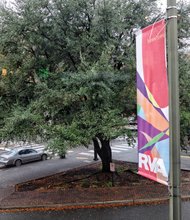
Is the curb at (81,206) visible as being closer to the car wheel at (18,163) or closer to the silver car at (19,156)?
the silver car at (19,156)

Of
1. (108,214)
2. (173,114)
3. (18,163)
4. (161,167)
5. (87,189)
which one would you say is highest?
(173,114)

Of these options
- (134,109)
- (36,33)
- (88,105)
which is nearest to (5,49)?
(36,33)

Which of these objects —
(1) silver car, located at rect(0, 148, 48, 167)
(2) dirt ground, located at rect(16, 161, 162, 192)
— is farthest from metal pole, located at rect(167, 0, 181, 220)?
(1) silver car, located at rect(0, 148, 48, 167)

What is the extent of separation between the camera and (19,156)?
1973 cm

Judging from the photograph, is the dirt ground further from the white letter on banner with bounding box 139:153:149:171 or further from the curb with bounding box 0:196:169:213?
the white letter on banner with bounding box 139:153:149:171

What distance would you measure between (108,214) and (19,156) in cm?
1184

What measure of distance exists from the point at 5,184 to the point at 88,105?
7950 millimetres

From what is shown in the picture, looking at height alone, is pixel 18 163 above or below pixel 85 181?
above

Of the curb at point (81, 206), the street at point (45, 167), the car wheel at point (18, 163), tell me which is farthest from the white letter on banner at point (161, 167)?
the car wheel at point (18, 163)

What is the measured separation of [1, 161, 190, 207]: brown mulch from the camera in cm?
1090

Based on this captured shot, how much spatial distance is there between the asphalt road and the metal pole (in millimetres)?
6445

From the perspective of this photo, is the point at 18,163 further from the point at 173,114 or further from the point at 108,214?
the point at 173,114

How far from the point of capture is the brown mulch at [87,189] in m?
10.9

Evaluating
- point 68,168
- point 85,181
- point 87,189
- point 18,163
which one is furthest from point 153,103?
point 18,163
